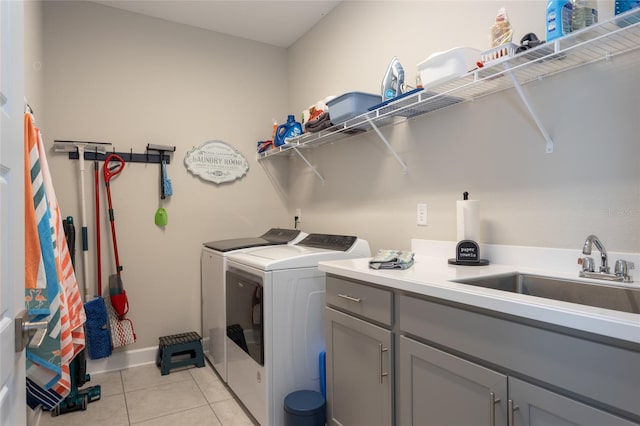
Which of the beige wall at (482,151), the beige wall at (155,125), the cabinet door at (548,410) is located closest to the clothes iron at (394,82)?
the beige wall at (482,151)

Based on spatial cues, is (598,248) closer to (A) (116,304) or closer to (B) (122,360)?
(A) (116,304)

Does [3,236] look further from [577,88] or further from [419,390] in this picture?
[577,88]

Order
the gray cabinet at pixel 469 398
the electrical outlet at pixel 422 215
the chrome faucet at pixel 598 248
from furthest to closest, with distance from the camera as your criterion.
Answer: the electrical outlet at pixel 422 215 → the chrome faucet at pixel 598 248 → the gray cabinet at pixel 469 398

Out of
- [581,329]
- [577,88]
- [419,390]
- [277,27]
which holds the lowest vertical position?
[419,390]

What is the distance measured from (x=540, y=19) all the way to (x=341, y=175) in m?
1.59

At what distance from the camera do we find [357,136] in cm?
265

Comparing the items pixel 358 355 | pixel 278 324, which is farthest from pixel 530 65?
pixel 278 324

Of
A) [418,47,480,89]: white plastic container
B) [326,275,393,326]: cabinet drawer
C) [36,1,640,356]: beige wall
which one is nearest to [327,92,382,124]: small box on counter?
[36,1,640,356]: beige wall

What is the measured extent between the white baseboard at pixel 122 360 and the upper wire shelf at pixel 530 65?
8.04 ft

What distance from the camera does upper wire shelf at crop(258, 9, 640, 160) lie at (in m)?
1.19

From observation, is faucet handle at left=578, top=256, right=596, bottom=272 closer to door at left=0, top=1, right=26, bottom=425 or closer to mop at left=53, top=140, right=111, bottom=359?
door at left=0, top=1, right=26, bottom=425

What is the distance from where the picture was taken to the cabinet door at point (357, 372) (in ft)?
4.83

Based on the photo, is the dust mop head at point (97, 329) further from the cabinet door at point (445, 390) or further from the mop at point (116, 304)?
the cabinet door at point (445, 390)

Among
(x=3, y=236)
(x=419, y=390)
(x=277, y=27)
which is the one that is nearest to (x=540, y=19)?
(x=419, y=390)
